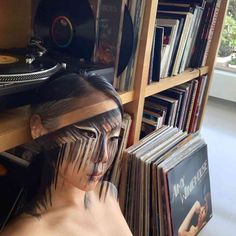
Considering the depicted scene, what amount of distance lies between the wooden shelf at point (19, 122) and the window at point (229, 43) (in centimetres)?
266

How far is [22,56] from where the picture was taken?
27.8 inches

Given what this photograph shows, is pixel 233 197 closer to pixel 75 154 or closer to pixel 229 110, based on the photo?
pixel 75 154

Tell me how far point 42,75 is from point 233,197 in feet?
4.16

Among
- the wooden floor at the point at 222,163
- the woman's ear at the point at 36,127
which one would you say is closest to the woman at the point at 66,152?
the woman's ear at the point at 36,127

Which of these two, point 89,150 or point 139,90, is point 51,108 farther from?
point 139,90

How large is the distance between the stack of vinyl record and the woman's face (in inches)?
11.3

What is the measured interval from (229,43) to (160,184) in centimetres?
248

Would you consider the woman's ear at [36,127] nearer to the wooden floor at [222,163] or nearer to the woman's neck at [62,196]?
the woman's neck at [62,196]

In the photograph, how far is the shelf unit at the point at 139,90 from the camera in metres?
0.55

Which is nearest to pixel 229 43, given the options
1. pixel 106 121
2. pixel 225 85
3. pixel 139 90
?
pixel 225 85

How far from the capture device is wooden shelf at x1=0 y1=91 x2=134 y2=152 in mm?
537

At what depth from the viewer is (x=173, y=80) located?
1.06m

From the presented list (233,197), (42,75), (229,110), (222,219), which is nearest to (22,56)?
(42,75)

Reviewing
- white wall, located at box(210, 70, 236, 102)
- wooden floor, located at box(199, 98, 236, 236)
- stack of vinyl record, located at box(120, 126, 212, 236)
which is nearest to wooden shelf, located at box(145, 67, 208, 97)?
stack of vinyl record, located at box(120, 126, 212, 236)
